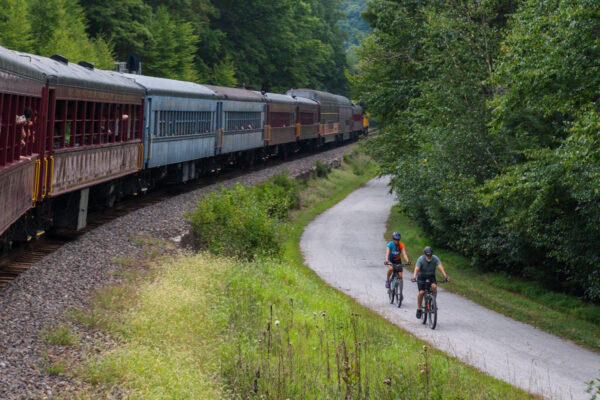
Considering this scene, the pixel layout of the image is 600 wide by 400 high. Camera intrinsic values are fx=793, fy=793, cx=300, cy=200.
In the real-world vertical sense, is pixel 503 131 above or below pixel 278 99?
below

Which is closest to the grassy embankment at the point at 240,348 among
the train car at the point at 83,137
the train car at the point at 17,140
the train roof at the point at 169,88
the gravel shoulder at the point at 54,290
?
the gravel shoulder at the point at 54,290

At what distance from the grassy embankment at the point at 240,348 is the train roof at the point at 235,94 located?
54.6 feet

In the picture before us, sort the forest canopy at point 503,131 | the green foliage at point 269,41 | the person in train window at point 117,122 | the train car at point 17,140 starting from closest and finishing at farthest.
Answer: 1. the train car at point 17,140
2. the forest canopy at point 503,131
3. the person in train window at point 117,122
4. the green foliage at point 269,41

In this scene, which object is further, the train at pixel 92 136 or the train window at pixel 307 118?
the train window at pixel 307 118

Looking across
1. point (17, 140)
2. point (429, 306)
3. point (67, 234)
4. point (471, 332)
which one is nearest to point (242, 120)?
point (67, 234)

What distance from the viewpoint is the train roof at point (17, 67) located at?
31.8 feet

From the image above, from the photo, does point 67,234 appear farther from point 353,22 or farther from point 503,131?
point 353,22

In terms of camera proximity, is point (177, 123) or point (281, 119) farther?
point (281, 119)

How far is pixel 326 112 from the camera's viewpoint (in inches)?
2175

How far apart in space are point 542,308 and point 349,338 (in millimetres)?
7723

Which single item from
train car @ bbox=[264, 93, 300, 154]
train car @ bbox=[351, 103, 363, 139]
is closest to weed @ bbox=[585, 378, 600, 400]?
train car @ bbox=[264, 93, 300, 154]

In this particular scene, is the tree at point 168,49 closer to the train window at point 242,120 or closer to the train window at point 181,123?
the train window at point 242,120

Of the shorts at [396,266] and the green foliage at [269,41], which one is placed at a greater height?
the green foliage at [269,41]

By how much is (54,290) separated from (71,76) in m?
5.38
